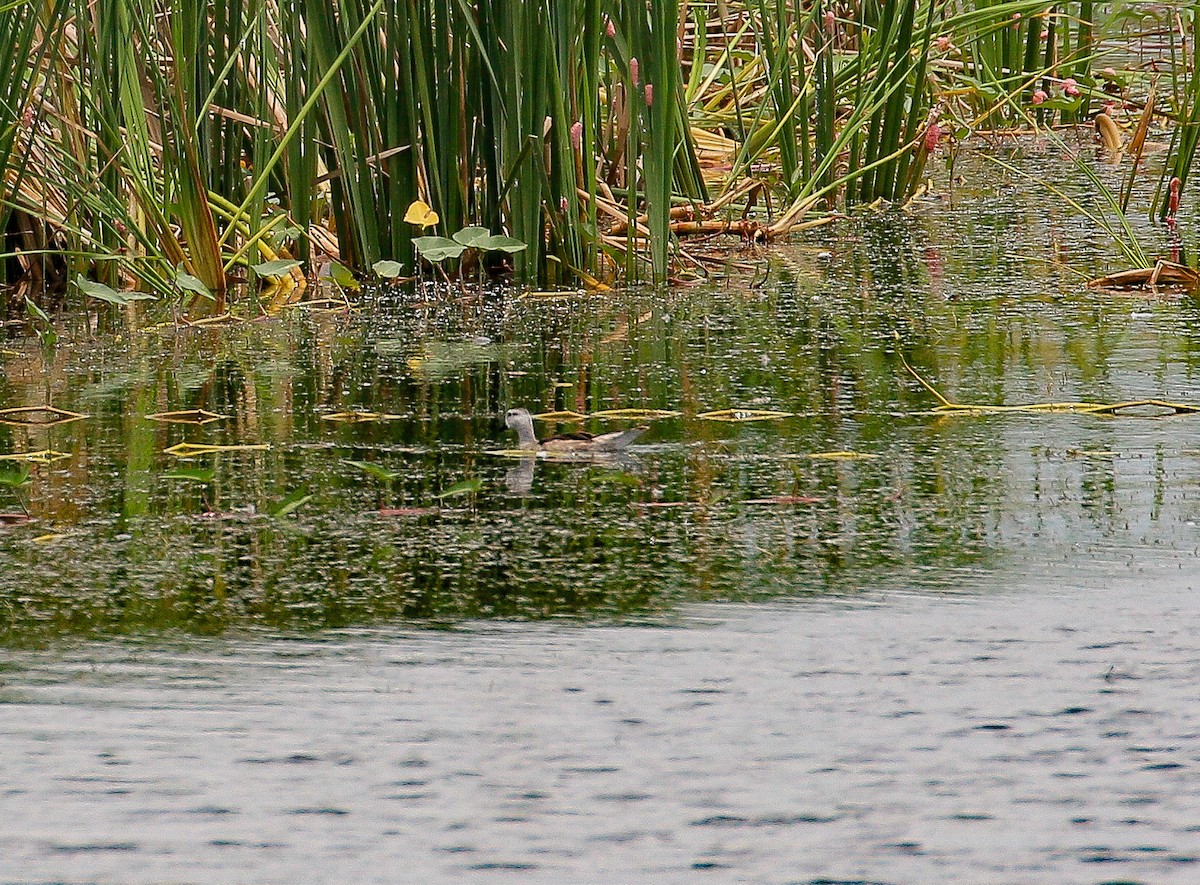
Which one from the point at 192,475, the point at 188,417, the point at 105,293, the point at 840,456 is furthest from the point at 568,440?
the point at 105,293

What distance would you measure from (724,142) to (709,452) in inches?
150

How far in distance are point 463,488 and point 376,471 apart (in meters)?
0.17

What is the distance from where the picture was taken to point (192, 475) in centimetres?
299

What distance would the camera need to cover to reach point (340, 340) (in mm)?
4203

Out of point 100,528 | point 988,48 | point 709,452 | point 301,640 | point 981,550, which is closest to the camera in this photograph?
point 301,640

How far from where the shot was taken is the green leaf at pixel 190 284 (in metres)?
4.56

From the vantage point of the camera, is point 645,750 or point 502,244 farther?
point 502,244

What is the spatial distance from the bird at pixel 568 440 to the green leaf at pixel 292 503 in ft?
1.31

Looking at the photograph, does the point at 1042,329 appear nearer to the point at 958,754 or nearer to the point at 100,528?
the point at 100,528

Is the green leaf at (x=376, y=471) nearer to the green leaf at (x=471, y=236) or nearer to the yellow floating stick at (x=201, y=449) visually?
the yellow floating stick at (x=201, y=449)

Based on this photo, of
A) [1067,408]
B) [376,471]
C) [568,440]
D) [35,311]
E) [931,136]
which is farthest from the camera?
[931,136]

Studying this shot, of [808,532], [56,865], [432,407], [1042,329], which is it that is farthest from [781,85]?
[56,865]

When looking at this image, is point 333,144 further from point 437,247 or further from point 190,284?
point 190,284

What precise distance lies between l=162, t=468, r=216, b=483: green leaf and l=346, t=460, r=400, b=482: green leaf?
0.67ft
